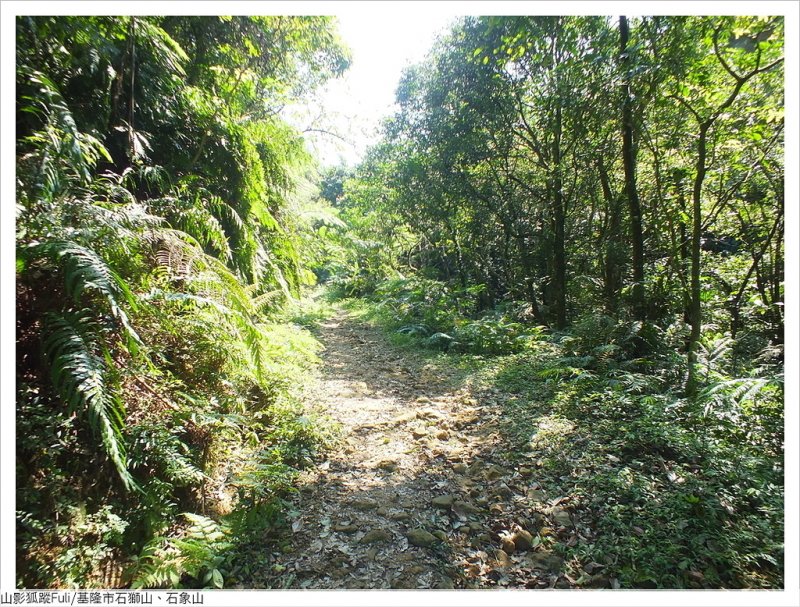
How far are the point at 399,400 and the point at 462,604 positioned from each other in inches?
119

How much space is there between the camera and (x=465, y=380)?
5.51 m

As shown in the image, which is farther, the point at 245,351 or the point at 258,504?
the point at 245,351

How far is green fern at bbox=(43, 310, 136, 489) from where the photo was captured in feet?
6.15

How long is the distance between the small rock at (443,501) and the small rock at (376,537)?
16.5 inches

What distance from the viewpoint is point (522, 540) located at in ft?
7.84

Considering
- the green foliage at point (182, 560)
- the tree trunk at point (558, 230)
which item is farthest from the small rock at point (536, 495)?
the tree trunk at point (558, 230)

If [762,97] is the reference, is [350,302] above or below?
below

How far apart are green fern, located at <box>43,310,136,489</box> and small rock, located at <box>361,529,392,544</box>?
4.29 feet

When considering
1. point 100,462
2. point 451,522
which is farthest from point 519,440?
point 100,462

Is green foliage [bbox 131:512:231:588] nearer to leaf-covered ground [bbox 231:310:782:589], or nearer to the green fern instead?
leaf-covered ground [bbox 231:310:782:589]

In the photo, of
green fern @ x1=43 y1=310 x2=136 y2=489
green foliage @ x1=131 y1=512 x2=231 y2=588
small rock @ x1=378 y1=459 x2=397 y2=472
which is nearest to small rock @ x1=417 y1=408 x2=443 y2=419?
small rock @ x1=378 y1=459 x2=397 y2=472

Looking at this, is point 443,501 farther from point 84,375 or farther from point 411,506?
point 84,375

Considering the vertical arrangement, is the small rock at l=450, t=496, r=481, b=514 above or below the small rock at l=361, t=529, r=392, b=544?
above

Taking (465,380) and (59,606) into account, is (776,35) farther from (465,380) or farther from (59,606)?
(59,606)
